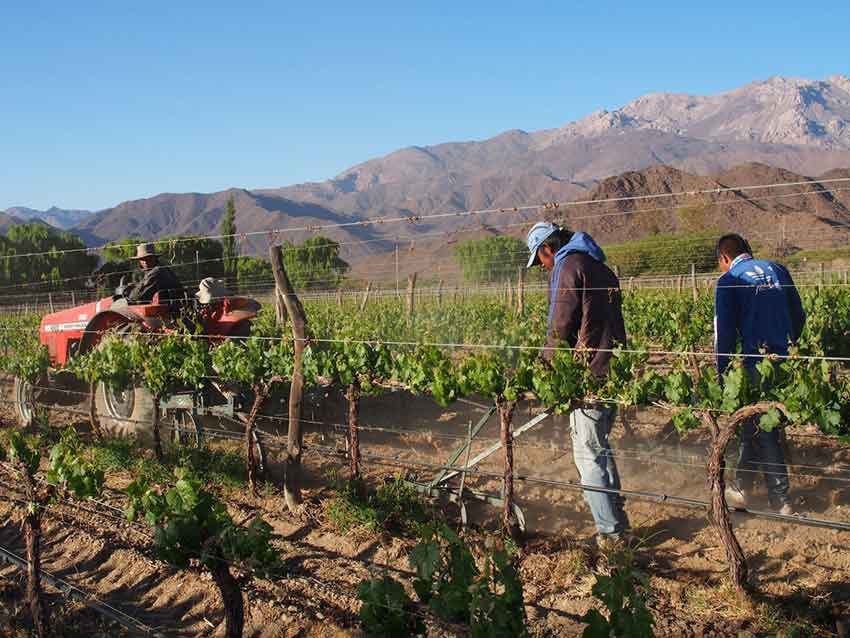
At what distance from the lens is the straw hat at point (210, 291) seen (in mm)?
7547

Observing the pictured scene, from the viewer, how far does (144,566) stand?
476cm

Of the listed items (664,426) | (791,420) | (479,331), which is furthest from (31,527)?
(479,331)

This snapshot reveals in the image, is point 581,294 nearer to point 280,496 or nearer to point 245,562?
point 245,562

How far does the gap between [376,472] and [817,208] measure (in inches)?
3487

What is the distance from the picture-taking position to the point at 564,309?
453cm

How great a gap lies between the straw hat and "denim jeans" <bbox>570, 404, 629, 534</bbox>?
4.27 meters

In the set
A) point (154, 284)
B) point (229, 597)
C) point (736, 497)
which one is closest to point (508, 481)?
point (736, 497)

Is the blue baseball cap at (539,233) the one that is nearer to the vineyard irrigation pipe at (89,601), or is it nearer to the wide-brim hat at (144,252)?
the vineyard irrigation pipe at (89,601)

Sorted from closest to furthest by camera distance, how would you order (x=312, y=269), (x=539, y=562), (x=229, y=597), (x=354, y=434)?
1. (x=229, y=597)
2. (x=539, y=562)
3. (x=354, y=434)
4. (x=312, y=269)

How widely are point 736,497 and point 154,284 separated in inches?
214

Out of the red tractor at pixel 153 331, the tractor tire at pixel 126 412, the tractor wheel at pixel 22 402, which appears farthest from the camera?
the tractor wheel at pixel 22 402

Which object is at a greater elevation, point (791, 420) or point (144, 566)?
point (791, 420)

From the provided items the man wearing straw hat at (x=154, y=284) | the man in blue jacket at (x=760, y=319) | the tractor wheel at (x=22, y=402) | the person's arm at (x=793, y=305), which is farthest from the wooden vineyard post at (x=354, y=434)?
the tractor wheel at (x=22, y=402)

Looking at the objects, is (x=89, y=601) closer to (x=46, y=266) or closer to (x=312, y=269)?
(x=312, y=269)
